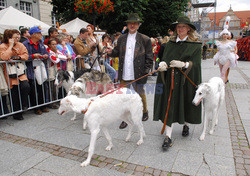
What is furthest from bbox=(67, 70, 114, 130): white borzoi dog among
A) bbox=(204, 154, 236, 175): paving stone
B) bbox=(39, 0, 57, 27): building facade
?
bbox=(39, 0, 57, 27): building facade

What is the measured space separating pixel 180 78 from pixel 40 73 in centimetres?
388

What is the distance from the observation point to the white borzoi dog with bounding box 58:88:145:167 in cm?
306

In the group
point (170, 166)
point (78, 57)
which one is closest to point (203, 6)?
point (78, 57)

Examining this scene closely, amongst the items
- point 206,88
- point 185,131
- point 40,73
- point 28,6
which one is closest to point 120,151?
point 185,131

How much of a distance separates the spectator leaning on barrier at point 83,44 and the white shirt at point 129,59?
155 cm

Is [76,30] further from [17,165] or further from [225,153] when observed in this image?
[225,153]

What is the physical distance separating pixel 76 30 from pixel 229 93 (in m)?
9.51

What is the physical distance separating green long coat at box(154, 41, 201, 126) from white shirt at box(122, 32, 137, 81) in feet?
3.21

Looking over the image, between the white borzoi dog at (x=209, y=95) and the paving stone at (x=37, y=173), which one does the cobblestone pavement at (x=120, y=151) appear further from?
the white borzoi dog at (x=209, y=95)

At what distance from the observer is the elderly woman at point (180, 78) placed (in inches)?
140

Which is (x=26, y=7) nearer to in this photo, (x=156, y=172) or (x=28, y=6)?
(x=28, y=6)

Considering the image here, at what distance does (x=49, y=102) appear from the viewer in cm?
590

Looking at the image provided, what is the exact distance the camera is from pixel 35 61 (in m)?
5.29

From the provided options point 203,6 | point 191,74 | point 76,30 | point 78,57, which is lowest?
point 191,74
